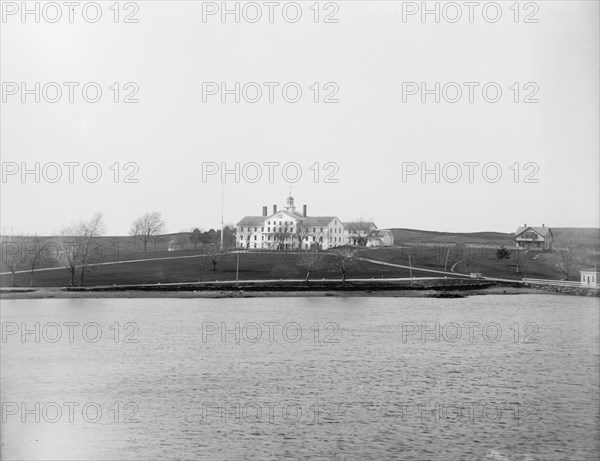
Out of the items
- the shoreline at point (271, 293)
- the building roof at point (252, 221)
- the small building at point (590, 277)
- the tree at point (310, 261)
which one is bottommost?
the shoreline at point (271, 293)

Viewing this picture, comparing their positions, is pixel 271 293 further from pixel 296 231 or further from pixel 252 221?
pixel 252 221

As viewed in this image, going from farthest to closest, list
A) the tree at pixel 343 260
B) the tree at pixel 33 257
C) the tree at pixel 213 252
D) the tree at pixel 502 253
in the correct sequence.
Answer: the tree at pixel 502 253 < the tree at pixel 343 260 < the tree at pixel 213 252 < the tree at pixel 33 257

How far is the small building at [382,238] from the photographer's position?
45812 millimetres

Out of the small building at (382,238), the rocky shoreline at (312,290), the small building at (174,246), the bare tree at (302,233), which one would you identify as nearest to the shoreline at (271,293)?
the rocky shoreline at (312,290)

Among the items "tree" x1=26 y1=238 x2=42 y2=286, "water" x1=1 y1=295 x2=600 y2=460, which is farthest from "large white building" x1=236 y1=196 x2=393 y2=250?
"water" x1=1 y1=295 x2=600 y2=460

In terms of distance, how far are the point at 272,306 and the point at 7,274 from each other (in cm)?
908

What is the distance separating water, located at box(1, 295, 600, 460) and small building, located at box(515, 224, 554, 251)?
9505 mm

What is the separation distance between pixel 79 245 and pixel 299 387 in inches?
696

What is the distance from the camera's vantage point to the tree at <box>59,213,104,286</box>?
28234 millimetres

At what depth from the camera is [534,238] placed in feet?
117

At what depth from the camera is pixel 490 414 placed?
1200cm

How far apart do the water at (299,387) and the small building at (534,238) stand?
31.2ft

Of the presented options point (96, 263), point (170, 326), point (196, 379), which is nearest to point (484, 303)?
point (170, 326)

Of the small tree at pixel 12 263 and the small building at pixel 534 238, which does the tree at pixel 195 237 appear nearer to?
the small tree at pixel 12 263
